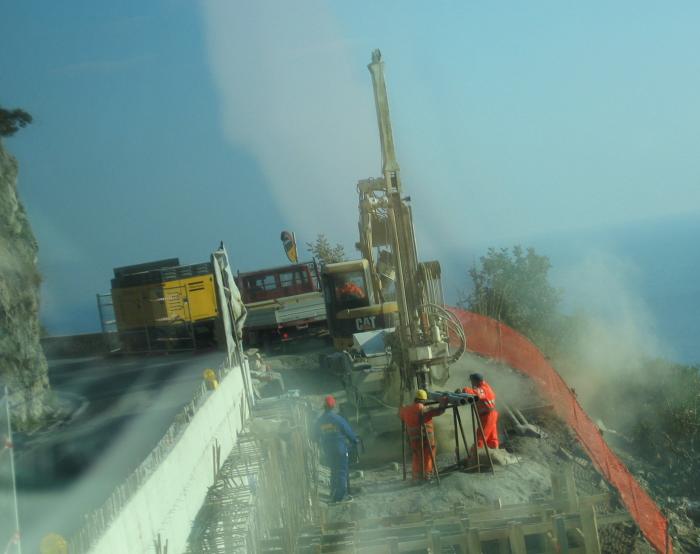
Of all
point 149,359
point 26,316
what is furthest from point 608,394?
point 26,316

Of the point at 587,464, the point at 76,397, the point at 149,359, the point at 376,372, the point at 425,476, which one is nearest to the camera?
the point at 425,476

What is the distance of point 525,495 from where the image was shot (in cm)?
1180

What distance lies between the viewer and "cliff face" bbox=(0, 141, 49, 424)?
16.4 meters

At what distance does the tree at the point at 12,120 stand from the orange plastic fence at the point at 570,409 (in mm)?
10255

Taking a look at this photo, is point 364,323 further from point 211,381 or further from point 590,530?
point 590,530

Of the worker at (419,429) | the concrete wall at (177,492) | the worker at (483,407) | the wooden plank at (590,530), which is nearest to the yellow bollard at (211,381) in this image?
the concrete wall at (177,492)

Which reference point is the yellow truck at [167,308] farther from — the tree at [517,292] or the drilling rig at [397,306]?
the tree at [517,292]

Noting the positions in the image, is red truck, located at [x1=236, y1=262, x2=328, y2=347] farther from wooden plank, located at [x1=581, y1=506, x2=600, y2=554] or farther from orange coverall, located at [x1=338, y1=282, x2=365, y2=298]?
wooden plank, located at [x1=581, y1=506, x2=600, y2=554]

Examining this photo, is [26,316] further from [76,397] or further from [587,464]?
[587,464]

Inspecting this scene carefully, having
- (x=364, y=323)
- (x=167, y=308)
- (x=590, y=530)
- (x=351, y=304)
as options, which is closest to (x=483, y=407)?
(x=590, y=530)

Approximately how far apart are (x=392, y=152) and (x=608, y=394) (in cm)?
1696

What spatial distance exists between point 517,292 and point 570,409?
1553 centimetres

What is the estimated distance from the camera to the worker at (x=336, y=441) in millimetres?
12078

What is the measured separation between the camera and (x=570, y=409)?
56.9ft
